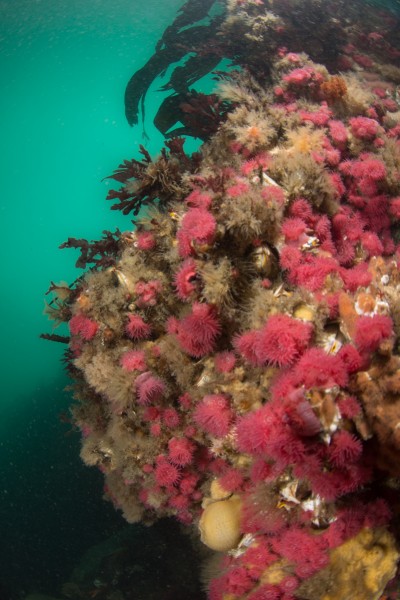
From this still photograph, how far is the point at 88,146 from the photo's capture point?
83875mm

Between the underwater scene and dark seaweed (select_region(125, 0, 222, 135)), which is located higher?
dark seaweed (select_region(125, 0, 222, 135))

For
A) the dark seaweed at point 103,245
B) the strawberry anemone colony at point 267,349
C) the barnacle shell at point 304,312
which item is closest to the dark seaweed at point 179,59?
the strawberry anemone colony at point 267,349

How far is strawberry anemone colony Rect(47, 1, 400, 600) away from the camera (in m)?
2.83

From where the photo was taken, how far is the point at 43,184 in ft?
275

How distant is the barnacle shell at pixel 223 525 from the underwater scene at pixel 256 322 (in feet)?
0.07

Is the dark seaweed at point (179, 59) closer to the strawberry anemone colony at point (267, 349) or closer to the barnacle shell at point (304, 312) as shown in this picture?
the strawberry anemone colony at point (267, 349)

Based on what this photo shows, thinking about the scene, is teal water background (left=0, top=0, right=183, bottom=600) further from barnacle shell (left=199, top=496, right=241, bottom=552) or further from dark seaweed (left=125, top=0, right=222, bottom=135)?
barnacle shell (left=199, top=496, right=241, bottom=552)

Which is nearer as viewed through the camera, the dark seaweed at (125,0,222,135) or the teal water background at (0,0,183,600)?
the dark seaweed at (125,0,222,135)

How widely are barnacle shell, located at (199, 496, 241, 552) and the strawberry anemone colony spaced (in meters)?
0.02

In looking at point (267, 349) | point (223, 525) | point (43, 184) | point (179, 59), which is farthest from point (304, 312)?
point (43, 184)

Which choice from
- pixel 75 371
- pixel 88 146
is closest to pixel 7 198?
pixel 88 146

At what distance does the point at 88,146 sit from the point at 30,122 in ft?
113

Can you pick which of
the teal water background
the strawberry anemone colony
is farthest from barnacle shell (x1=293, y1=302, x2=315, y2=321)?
the teal water background

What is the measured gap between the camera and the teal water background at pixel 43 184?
547 inches
